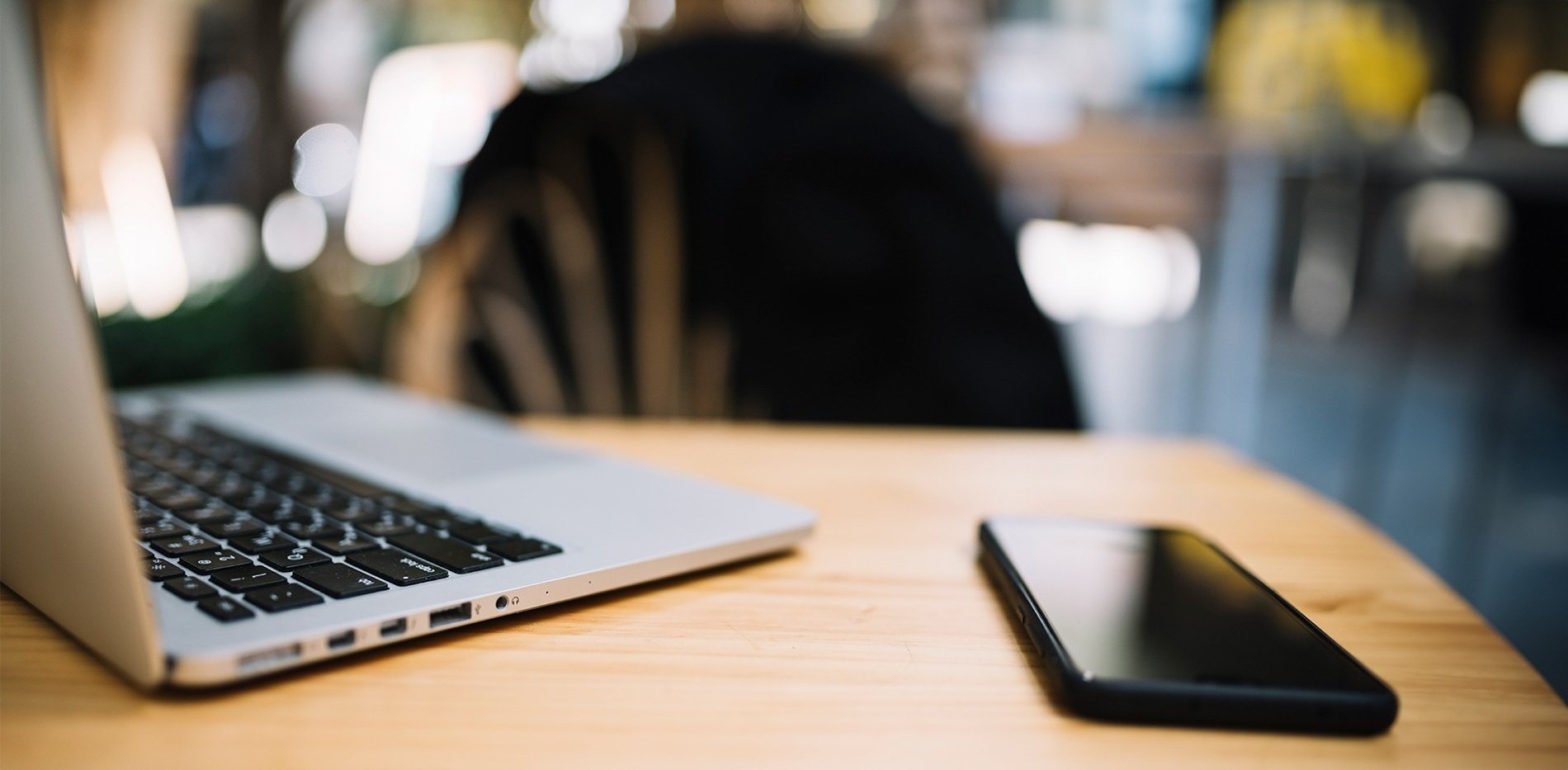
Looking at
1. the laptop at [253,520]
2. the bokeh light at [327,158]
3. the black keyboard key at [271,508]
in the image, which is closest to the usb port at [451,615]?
the laptop at [253,520]

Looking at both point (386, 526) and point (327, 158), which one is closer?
point (386, 526)

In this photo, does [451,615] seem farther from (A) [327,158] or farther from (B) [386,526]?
(A) [327,158]

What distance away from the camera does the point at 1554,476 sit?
2.08m

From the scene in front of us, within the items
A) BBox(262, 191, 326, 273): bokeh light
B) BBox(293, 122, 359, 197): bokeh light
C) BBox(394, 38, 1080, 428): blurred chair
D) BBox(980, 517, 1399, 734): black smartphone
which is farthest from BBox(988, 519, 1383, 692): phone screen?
BBox(293, 122, 359, 197): bokeh light

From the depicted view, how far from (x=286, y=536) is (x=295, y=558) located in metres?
0.03

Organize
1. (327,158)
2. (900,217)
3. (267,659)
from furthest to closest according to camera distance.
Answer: (327,158) → (900,217) → (267,659)

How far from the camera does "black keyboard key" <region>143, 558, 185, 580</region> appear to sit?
0.29 meters

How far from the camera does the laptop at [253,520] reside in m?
0.23

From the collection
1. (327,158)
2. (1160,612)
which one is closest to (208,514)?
(1160,612)

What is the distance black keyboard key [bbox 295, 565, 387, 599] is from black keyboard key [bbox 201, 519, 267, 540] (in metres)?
0.05

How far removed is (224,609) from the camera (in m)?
0.26

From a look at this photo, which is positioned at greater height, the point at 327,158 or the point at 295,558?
the point at 327,158

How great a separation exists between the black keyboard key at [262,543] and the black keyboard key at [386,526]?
2cm

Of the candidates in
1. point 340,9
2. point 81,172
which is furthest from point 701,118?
point 340,9
